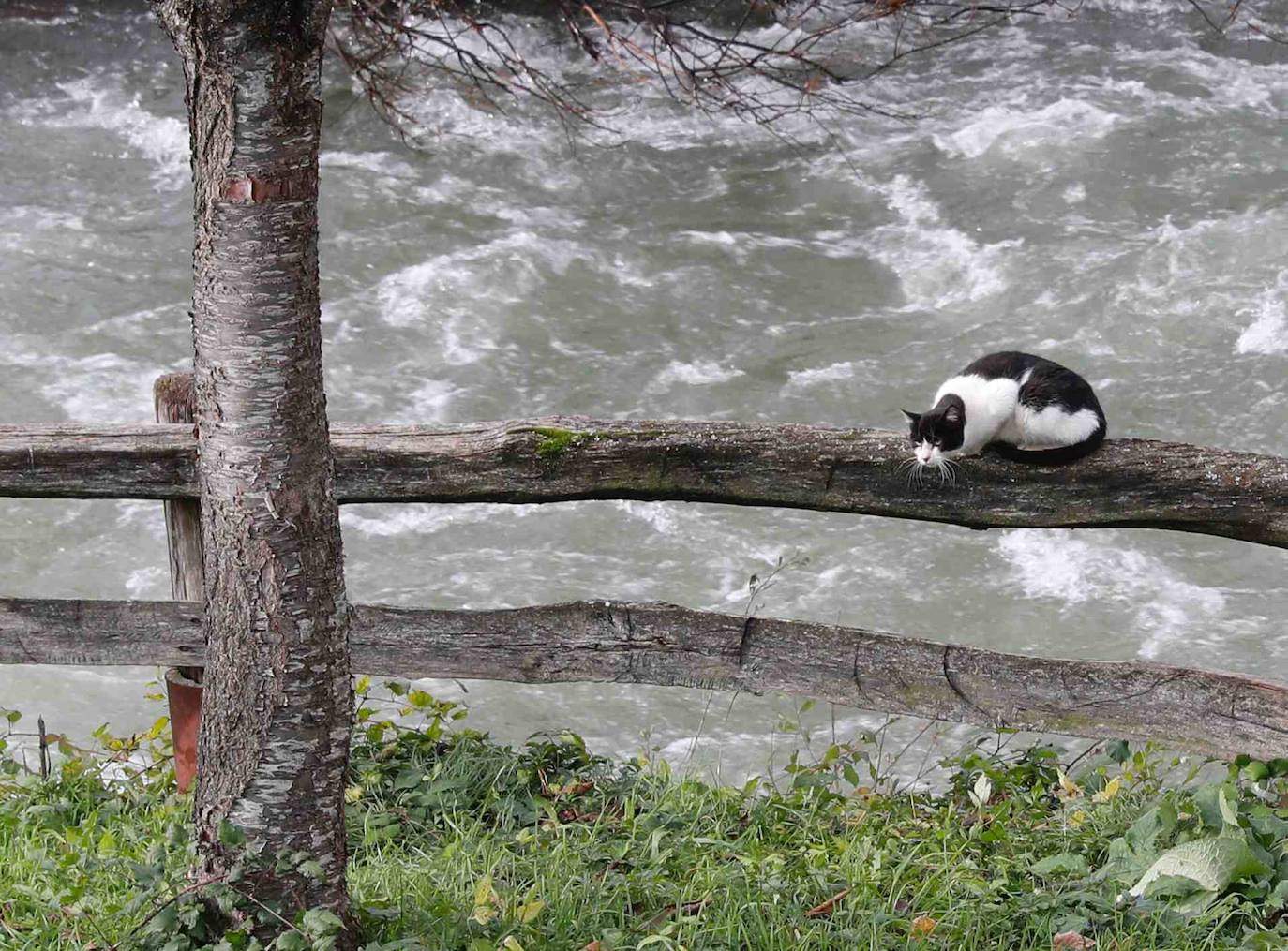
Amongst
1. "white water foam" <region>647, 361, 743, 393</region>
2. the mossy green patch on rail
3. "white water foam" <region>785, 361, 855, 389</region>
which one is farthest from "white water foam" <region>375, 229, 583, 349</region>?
the mossy green patch on rail

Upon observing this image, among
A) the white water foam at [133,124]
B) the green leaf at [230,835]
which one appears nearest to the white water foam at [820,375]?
the white water foam at [133,124]

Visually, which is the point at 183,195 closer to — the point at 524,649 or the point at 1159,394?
the point at 1159,394

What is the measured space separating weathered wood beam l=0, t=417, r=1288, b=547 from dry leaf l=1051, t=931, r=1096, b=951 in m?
0.98

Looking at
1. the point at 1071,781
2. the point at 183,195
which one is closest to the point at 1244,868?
the point at 1071,781

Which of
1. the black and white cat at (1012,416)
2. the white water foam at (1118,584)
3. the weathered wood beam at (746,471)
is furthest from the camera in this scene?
the white water foam at (1118,584)

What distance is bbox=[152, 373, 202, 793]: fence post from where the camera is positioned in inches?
153

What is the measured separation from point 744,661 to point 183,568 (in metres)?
1.57

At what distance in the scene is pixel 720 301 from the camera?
9.19 m

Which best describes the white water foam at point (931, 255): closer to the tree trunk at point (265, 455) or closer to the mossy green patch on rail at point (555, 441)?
the mossy green patch on rail at point (555, 441)

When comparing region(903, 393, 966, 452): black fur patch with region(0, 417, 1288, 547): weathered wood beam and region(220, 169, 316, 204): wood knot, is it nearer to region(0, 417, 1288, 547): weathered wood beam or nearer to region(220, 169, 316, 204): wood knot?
region(0, 417, 1288, 547): weathered wood beam

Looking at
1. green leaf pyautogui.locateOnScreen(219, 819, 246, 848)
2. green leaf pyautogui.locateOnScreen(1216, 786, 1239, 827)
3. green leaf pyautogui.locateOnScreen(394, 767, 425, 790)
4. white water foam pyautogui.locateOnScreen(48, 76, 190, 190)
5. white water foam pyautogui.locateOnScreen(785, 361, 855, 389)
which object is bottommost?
green leaf pyautogui.locateOnScreen(394, 767, 425, 790)

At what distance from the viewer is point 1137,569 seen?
23.7 feet

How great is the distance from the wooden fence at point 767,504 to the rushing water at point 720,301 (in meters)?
2.20

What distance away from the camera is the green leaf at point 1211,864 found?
3.15m
